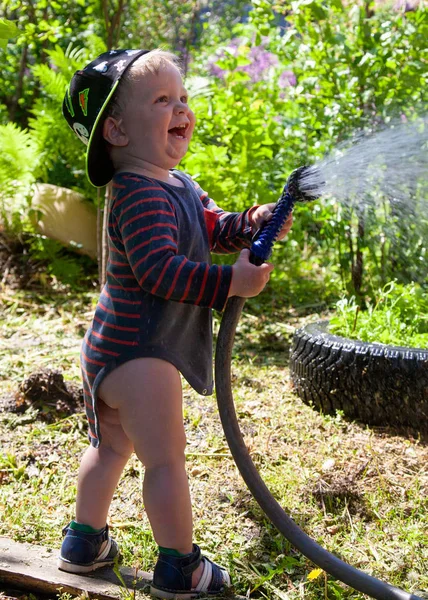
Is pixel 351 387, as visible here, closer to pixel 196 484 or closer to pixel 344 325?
pixel 344 325

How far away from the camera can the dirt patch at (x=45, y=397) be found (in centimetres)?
324

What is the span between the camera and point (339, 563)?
6.00 feet

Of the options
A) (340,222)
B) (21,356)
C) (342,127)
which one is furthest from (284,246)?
(21,356)

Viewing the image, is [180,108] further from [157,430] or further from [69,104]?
[157,430]

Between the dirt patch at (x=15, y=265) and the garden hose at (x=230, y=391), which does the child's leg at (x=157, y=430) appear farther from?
the dirt patch at (x=15, y=265)

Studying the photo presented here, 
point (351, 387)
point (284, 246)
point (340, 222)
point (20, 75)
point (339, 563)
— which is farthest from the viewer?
point (20, 75)

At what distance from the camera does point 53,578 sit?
203 centimetres

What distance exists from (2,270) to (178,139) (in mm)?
3591

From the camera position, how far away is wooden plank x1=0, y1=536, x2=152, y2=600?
200 cm

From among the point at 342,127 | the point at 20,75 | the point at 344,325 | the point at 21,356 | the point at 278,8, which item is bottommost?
the point at 21,356

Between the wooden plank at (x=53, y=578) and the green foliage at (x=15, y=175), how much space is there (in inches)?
133

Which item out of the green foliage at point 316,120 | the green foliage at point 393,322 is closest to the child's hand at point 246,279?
the green foliage at point 393,322

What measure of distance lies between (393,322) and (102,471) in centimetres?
187

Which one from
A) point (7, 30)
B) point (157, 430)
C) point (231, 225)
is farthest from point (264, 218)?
point (7, 30)
